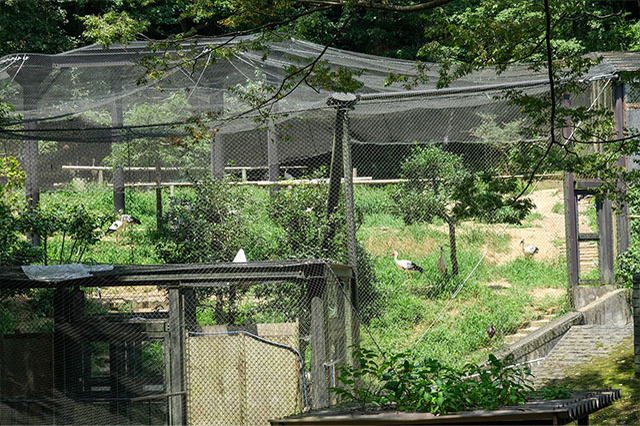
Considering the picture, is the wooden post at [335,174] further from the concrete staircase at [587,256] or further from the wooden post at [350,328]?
the concrete staircase at [587,256]

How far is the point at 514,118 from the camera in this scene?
1184cm

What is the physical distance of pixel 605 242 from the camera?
40.2ft

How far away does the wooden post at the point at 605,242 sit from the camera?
1223cm

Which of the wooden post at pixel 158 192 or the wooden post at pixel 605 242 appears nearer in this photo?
the wooden post at pixel 158 192

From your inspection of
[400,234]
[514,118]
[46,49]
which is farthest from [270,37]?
[46,49]

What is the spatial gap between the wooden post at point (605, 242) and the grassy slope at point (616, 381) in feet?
4.60

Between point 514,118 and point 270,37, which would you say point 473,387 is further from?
point 514,118

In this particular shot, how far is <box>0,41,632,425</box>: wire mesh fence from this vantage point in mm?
7727

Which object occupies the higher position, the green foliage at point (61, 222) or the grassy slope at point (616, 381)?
the green foliage at point (61, 222)

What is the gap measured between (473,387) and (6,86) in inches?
313

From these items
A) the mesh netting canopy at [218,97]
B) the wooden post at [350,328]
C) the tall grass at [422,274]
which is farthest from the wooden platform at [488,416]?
the mesh netting canopy at [218,97]

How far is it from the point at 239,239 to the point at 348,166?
2.11 meters

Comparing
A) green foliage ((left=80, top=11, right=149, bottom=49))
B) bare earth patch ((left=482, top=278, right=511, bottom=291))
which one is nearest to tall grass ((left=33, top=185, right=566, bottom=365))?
bare earth patch ((left=482, top=278, right=511, bottom=291))

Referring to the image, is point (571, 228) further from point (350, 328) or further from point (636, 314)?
point (350, 328)
